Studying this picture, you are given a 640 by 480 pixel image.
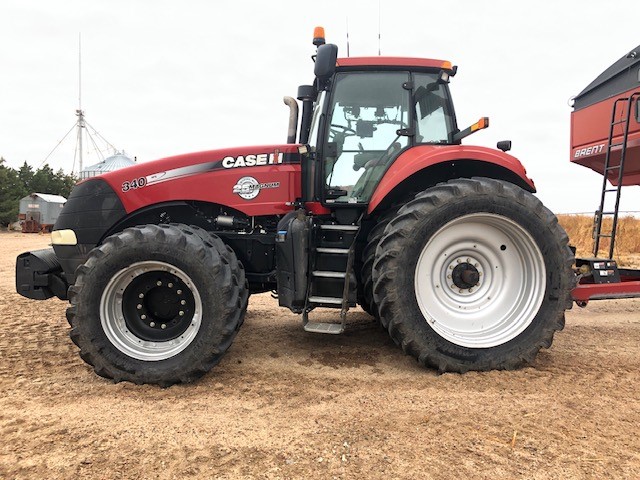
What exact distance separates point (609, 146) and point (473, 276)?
2.64 meters

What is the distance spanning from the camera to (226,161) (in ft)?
12.6

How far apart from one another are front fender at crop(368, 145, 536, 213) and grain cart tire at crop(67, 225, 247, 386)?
1.28 metres

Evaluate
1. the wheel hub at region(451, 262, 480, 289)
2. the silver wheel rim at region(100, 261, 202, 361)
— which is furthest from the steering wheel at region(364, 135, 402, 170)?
the silver wheel rim at region(100, 261, 202, 361)

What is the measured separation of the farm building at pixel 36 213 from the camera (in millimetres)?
28281

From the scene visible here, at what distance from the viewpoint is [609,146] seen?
485cm

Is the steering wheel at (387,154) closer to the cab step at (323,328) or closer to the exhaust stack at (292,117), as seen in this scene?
the exhaust stack at (292,117)

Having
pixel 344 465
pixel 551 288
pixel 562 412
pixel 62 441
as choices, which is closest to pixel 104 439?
pixel 62 441

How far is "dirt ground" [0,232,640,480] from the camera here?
6.91 ft

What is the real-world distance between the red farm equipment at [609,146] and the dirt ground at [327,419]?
58 cm

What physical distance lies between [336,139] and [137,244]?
1777mm

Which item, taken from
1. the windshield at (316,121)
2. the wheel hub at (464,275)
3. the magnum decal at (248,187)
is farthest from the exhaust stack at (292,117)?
the wheel hub at (464,275)

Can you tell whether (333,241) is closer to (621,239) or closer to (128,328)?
(128,328)

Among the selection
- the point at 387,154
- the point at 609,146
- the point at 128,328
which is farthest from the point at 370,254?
the point at 609,146

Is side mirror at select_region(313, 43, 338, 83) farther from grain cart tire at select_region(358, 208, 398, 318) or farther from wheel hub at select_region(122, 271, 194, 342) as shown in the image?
wheel hub at select_region(122, 271, 194, 342)
